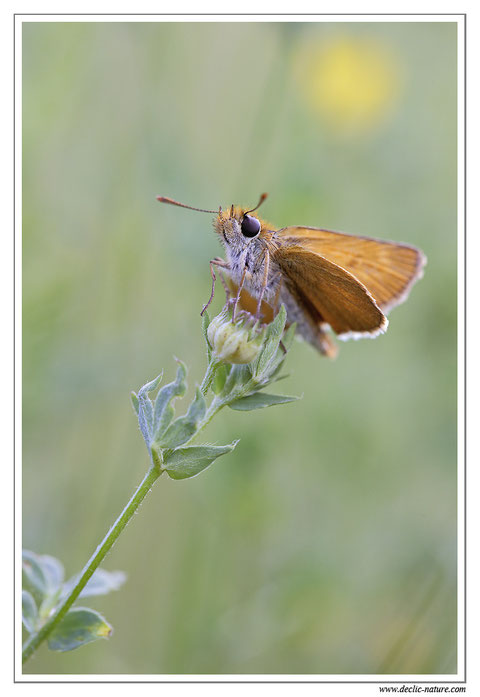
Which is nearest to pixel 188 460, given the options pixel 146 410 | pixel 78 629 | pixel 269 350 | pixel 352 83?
pixel 146 410

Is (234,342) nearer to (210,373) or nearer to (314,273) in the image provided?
(210,373)

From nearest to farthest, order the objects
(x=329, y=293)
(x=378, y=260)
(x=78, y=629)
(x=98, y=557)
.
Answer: (x=98, y=557), (x=78, y=629), (x=329, y=293), (x=378, y=260)

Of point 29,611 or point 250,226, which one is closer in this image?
point 29,611

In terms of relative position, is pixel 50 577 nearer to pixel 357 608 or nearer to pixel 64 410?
pixel 64 410
